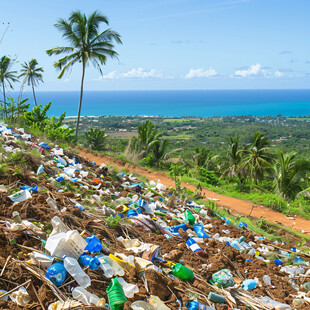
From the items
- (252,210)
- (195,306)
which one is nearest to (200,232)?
(195,306)

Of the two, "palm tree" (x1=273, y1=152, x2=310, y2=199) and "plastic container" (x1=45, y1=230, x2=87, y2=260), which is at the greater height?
"plastic container" (x1=45, y1=230, x2=87, y2=260)

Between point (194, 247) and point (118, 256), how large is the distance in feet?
4.28

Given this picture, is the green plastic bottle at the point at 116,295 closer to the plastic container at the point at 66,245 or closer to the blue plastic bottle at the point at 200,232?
the plastic container at the point at 66,245

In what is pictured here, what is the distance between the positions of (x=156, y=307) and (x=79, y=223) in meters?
1.40

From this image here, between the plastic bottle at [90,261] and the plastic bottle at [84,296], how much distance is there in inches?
11.6

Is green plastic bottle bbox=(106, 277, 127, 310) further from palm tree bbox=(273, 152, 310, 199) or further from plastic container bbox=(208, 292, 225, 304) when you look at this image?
palm tree bbox=(273, 152, 310, 199)

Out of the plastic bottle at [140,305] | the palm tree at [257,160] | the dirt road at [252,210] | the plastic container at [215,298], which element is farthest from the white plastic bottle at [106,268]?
the palm tree at [257,160]

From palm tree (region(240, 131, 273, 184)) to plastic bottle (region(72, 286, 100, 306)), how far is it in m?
12.8

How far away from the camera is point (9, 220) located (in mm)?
3195

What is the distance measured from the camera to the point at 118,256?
3.05 m

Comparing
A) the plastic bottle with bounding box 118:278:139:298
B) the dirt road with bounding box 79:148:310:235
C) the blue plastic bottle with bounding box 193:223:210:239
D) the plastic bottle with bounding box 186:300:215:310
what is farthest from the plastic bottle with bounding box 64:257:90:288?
the dirt road with bounding box 79:148:310:235

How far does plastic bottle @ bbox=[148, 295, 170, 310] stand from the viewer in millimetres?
2459

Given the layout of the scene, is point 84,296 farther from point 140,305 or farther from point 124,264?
point 124,264

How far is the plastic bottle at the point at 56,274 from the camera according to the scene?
8.09ft
